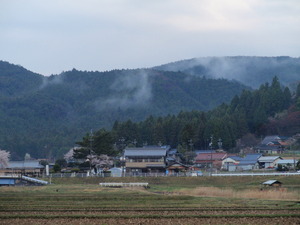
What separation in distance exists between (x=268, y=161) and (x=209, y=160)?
9428 mm

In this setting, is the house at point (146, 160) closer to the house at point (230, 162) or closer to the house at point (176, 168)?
the house at point (176, 168)

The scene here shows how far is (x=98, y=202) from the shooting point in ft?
120

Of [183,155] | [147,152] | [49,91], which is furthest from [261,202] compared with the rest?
[49,91]

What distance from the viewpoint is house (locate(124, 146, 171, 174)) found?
72.4 metres

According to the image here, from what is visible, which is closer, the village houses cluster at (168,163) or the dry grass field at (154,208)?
the dry grass field at (154,208)

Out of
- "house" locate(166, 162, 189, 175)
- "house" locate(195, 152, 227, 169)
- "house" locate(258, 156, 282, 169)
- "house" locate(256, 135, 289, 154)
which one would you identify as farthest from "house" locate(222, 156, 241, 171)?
"house" locate(256, 135, 289, 154)

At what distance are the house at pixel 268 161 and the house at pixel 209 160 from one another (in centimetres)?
595

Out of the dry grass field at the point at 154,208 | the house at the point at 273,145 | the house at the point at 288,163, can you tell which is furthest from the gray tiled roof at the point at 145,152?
the dry grass field at the point at 154,208

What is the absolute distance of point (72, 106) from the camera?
577 feet

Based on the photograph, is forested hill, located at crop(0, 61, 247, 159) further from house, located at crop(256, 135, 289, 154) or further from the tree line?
house, located at crop(256, 135, 289, 154)

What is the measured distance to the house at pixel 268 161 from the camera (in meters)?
72.6

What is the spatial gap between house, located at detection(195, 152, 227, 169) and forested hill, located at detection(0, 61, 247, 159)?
38.3m

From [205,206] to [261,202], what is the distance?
4.33m

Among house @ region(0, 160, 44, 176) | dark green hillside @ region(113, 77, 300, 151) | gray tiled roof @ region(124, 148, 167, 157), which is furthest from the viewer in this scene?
dark green hillside @ region(113, 77, 300, 151)
